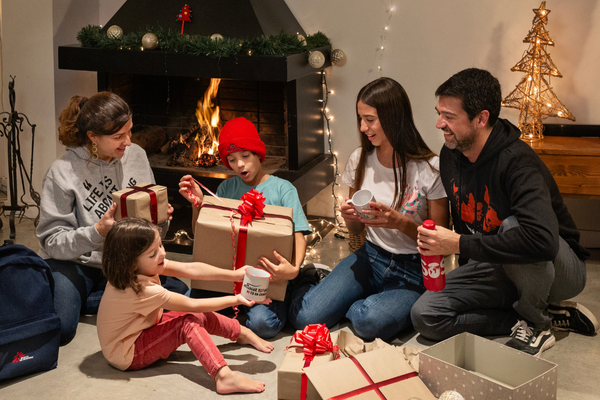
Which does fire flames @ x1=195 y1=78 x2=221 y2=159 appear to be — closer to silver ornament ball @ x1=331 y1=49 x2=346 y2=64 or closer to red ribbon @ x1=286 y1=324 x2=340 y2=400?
silver ornament ball @ x1=331 y1=49 x2=346 y2=64

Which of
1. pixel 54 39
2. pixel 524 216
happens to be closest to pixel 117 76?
pixel 54 39

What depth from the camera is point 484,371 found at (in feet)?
7.29

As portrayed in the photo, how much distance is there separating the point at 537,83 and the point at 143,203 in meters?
2.25

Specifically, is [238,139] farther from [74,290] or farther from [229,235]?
[74,290]

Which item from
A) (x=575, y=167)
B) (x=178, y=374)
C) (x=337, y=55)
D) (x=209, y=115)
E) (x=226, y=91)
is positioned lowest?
(x=178, y=374)

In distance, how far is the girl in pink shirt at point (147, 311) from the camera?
2172mm

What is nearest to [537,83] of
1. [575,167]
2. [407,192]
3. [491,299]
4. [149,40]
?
[575,167]

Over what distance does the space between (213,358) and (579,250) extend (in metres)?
1.51

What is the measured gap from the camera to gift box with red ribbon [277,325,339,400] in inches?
81.7

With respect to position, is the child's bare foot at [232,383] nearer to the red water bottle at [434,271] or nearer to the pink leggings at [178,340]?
the pink leggings at [178,340]

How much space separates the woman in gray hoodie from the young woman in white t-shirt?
0.91m

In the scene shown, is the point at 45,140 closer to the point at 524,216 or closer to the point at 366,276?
the point at 366,276

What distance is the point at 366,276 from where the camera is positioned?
272 centimetres

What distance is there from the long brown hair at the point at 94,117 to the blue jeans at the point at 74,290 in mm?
562
